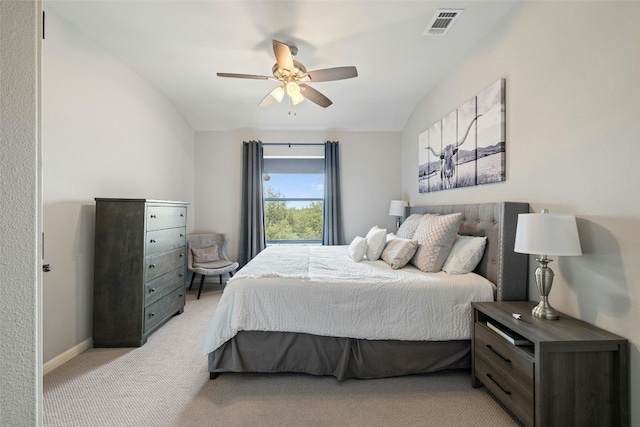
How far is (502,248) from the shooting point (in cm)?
194

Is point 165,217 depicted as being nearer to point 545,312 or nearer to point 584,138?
point 545,312

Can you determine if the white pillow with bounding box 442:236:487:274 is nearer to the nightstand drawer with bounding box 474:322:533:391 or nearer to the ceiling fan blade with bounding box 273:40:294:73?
the nightstand drawer with bounding box 474:322:533:391

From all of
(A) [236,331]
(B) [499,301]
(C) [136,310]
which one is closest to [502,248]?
(B) [499,301]

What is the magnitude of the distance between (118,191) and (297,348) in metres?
2.43

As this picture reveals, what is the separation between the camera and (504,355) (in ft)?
5.12

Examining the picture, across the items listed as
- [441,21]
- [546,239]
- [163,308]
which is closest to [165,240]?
[163,308]

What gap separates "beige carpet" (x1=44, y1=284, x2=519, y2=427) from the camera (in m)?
1.60

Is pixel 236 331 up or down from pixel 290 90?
down

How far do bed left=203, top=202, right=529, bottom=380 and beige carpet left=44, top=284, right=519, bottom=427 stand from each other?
0.10 m

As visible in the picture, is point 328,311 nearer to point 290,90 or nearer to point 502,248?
point 502,248

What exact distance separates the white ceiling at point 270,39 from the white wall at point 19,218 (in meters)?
1.64

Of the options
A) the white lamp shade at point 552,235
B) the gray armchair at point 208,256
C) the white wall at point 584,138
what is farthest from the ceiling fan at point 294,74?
the gray armchair at point 208,256

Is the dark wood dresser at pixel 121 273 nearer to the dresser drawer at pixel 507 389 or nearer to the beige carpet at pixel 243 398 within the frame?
the beige carpet at pixel 243 398

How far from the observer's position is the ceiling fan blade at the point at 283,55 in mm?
2143
